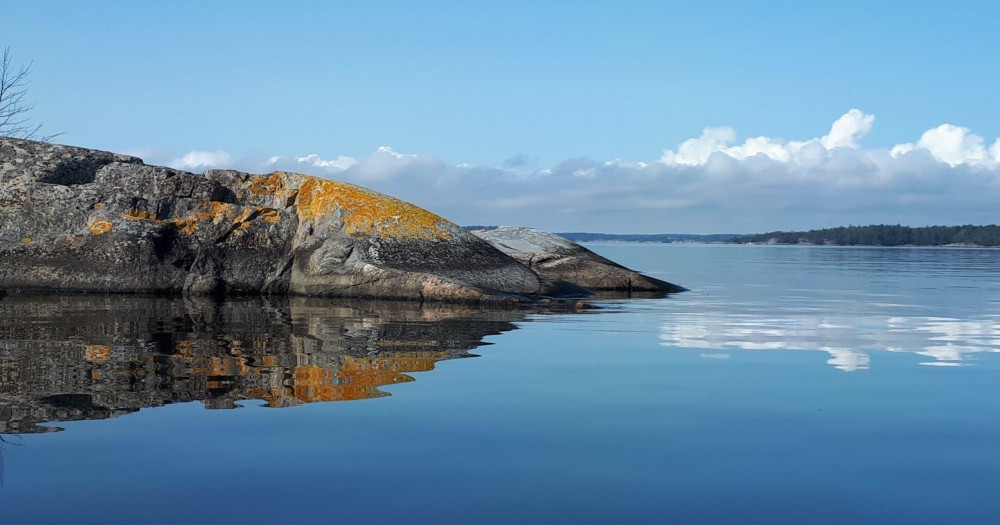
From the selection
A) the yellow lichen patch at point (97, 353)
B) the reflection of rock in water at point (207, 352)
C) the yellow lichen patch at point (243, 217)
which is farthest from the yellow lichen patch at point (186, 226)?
the yellow lichen patch at point (97, 353)

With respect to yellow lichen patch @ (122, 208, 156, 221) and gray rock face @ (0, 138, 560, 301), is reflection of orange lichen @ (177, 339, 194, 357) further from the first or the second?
yellow lichen patch @ (122, 208, 156, 221)

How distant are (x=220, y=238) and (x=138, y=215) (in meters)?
1.11

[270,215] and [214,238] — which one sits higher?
[270,215]

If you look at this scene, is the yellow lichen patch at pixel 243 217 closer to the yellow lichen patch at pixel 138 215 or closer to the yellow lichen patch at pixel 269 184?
the yellow lichen patch at pixel 269 184

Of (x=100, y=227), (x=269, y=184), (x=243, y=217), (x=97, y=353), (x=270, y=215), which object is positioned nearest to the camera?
(x=97, y=353)

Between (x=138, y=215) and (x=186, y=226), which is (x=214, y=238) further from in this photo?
(x=138, y=215)

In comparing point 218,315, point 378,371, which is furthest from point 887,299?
point 378,371

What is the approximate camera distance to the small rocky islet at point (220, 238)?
1239cm

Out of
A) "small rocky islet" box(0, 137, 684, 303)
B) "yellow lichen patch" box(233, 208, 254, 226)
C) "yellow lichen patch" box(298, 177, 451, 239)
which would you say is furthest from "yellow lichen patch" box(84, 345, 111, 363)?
"yellow lichen patch" box(233, 208, 254, 226)

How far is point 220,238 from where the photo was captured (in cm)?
1334

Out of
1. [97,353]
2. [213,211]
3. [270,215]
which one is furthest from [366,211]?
[97,353]

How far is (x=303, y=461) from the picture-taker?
3.21 m

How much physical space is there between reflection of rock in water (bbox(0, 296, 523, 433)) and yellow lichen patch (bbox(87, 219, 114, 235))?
6.90ft

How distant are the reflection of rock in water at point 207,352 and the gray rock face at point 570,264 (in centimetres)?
537
